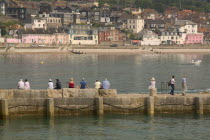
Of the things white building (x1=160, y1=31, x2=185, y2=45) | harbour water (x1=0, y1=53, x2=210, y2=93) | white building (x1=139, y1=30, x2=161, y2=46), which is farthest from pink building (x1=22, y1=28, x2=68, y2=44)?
harbour water (x1=0, y1=53, x2=210, y2=93)

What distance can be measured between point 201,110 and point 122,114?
4639 millimetres

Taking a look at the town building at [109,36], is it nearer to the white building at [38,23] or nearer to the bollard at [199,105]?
the white building at [38,23]

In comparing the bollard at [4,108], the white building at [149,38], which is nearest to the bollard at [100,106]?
the bollard at [4,108]

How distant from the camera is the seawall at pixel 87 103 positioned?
112 ft

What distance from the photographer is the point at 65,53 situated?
15875 cm

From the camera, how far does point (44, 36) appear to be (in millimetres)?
172125

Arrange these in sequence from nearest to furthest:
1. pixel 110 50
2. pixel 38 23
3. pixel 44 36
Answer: pixel 110 50
pixel 44 36
pixel 38 23

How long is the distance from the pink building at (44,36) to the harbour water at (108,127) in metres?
133

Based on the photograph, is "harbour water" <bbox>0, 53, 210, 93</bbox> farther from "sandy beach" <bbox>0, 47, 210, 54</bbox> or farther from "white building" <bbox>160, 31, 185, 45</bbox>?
"white building" <bbox>160, 31, 185, 45</bbox>

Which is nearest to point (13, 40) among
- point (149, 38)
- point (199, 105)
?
point (149, 38)

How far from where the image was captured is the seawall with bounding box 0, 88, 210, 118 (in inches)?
1345

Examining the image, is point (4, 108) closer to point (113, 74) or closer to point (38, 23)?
point (113, 74)

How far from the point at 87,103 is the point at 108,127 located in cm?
257

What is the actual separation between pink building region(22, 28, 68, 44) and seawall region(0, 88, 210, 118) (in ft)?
436
